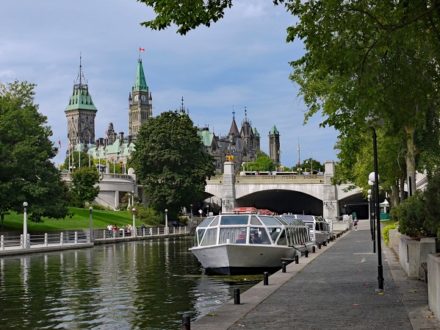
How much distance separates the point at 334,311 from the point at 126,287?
11633 millimetres

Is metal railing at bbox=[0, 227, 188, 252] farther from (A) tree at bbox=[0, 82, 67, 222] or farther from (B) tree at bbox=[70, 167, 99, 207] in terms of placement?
(B) tree at bbox=[70, 167, 99, 207]

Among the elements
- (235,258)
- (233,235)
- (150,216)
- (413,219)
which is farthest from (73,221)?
(413,219)

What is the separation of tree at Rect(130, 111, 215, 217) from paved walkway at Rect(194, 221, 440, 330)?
62.4 m

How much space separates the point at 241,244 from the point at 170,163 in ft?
192

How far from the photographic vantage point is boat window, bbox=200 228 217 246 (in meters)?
28.8

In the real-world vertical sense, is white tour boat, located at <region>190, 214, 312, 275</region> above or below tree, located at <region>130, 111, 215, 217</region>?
below

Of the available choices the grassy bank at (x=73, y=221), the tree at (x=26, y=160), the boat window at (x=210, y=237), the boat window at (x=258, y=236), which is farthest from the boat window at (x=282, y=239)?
the grassy bank at (x=73, y=221)

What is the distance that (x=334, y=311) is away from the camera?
14.0 meters

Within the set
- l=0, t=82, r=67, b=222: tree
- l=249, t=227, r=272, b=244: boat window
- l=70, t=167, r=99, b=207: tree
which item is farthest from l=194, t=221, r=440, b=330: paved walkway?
l=70, t=167, r=99, b=207: tree

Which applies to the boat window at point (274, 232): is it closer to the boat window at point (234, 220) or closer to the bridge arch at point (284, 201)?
the boat window at point (234, 220)

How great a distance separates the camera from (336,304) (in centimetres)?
1498

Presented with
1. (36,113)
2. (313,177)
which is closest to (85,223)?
(36,113)

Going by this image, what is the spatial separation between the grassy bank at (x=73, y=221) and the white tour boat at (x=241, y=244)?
34853 millimetres

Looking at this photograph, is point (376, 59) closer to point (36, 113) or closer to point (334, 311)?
point (334, 311)
